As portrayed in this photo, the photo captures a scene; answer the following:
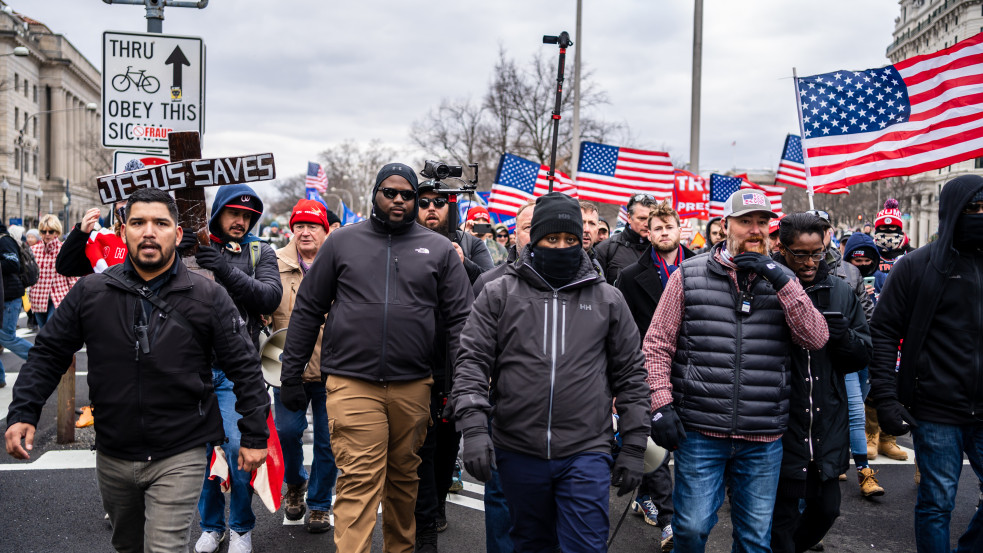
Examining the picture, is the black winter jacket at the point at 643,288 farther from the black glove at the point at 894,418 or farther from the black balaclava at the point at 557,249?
the black balaclava at the point at 557,249

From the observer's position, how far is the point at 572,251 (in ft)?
11.5

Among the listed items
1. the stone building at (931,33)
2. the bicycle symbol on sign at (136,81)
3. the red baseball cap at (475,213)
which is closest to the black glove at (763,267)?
the bicycle symbol on sign at (136,81)

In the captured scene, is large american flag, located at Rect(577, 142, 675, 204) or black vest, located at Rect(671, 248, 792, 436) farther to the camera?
large american flag, located at Rect(577, 142, 675, 204)

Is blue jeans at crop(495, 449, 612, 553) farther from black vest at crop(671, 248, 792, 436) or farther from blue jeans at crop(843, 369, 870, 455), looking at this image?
blue jeans at crop(843, 369, 870, 455)

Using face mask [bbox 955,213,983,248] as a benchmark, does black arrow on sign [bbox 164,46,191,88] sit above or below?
above

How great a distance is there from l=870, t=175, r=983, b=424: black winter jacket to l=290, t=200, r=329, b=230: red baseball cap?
3.72 m

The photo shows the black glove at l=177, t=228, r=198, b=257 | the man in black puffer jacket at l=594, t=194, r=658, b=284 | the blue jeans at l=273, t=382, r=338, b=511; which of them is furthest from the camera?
the man in black puffer jacket at l=594, t=194, r=658, b=284

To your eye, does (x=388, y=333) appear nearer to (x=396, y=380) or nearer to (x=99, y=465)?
(x=396, y=380)

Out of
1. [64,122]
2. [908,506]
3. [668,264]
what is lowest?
[908,506]

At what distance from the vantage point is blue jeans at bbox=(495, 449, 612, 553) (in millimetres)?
3336

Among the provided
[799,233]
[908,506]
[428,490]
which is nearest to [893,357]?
[799,233]

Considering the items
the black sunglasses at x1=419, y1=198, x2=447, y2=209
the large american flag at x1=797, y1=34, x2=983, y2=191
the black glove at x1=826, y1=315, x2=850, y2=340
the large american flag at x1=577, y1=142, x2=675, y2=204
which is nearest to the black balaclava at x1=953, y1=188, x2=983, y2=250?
the black glove at x1=826, y1=315, x2=850, y2=340

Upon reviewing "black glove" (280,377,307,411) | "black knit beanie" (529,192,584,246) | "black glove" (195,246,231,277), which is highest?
"black knit beanie" (529,192,584,246)

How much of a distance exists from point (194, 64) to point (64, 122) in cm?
9209
